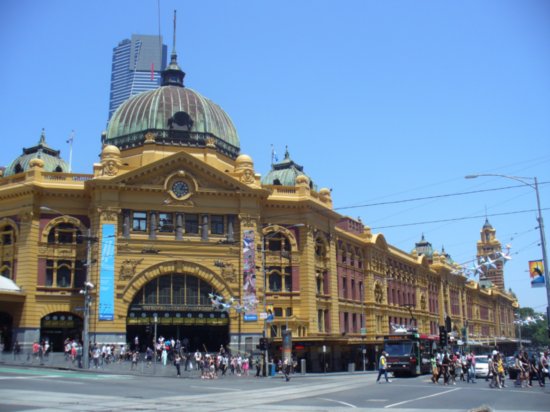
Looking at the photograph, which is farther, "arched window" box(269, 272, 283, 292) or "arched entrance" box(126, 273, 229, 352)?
"arched window" box(269, 272, 283, 292)

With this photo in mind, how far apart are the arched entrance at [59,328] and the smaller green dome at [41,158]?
17857mm

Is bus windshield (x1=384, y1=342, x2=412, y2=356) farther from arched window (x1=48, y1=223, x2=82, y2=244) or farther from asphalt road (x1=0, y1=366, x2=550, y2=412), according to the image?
arched window (x1=48, y1=223, x2=82, y2=244)

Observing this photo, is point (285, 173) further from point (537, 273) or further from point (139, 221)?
point (537, 273)

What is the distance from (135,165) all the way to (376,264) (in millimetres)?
35339

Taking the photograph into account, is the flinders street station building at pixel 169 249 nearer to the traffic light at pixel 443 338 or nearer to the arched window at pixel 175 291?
the arched window at pixel 175 291

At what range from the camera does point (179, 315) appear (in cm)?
5856

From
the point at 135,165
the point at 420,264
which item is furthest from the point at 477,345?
the point at 135,165

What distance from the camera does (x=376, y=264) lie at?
8556 cm

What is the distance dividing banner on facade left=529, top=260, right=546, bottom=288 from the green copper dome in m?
35.9

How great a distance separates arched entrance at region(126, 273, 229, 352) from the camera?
5794 centimetres

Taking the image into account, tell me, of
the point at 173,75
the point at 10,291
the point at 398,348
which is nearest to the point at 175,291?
the point at 10,291

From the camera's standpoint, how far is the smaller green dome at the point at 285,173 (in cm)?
7769

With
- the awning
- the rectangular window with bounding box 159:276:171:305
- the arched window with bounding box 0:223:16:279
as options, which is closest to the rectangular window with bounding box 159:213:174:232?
the rectangular window with bounding box 159:276:171:305

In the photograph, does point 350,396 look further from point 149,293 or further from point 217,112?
point 217,112
